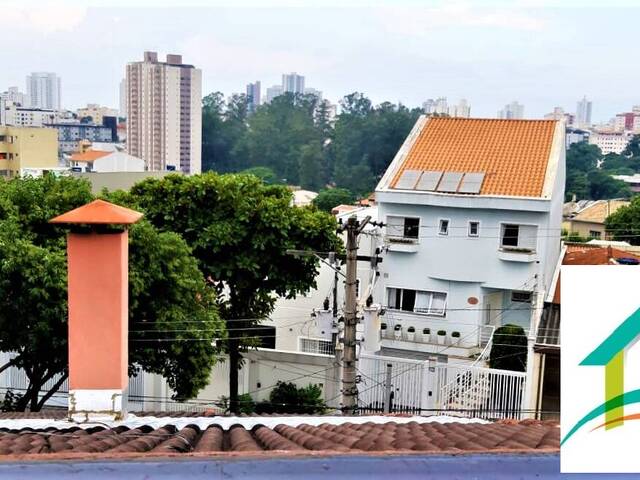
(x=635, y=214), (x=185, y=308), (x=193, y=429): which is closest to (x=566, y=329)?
(x=193, y=429)

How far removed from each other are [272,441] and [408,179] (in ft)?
48.6

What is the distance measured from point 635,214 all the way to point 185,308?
30526mm

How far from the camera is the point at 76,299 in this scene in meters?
5.30

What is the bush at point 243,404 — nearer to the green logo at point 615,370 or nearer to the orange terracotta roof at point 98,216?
the orange terracotta roof at point 98,216

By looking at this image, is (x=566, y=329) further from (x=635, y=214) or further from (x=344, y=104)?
(x=344, y=104)

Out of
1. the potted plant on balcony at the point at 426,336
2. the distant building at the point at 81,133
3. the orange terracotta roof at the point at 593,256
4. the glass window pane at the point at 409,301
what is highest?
the distant building at the point at 81,133

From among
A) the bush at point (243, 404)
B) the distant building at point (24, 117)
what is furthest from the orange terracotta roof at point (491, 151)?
the distant building at point (24, 117)

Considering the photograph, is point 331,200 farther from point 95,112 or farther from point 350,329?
point 95,112

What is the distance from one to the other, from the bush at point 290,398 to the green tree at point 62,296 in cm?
331

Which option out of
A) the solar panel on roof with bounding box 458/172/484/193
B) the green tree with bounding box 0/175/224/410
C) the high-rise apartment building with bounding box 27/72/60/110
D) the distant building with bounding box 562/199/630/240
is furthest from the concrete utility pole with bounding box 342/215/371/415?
the high-rise apartment building with bounding box 27/72/60/110

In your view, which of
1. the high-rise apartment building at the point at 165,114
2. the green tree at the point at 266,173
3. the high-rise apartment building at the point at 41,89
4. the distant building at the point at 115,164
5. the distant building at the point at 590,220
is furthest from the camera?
the high-rise apartment building at the point at 41,89

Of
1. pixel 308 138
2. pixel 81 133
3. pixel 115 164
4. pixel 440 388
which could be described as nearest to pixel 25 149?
pixel 115 164

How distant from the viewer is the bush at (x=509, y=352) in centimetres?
1549

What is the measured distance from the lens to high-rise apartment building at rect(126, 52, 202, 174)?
8988 centimetres
